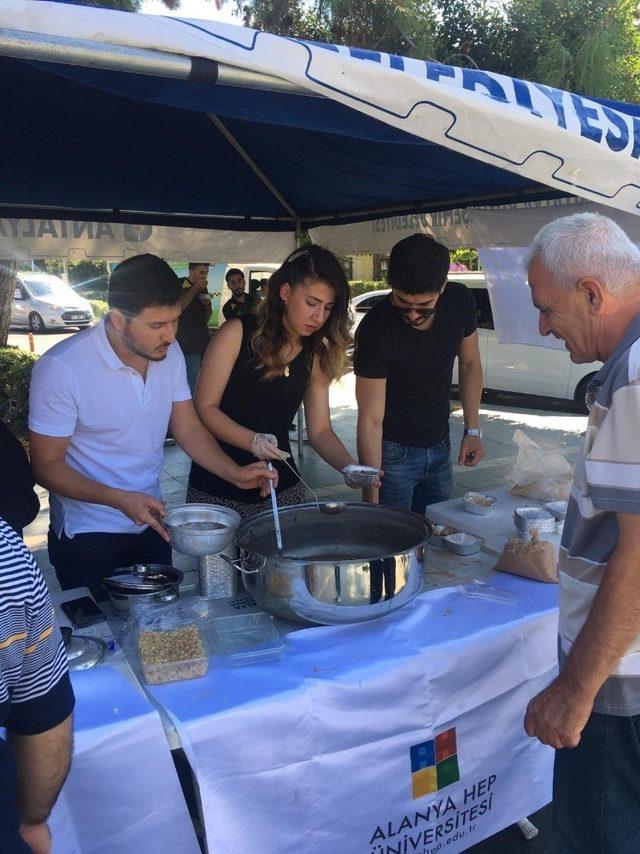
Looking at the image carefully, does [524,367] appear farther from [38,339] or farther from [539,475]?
[38,339]

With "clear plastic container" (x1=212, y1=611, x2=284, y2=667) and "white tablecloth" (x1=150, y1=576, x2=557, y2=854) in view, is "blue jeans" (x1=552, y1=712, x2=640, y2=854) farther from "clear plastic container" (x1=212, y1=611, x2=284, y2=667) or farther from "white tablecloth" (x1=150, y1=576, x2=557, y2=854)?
"clear plastic container" (x1=212, y1=611, x2=284, y2=667)

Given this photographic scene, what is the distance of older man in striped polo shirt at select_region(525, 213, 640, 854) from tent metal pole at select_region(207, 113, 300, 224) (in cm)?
218

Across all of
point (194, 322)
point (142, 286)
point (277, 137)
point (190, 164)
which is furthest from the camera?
point (194, 322)

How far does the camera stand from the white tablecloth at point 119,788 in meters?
1.19

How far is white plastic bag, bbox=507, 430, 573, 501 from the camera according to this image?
242 cm

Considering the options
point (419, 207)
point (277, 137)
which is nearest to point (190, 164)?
point (277, 137)

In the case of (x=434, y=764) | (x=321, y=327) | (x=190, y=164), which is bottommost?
(x=434, y=764)

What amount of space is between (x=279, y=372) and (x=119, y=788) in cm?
127

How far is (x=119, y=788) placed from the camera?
3.99ft

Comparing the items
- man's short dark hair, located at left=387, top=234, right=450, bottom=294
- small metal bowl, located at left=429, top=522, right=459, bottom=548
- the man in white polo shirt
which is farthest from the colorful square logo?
man's short dark hair, located at left=387, top=234, right=450, bottom=294

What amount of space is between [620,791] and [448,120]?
1503 mm

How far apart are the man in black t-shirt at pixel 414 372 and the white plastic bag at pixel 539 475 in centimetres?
23

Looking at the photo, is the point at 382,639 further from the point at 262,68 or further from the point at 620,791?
the point at 262,68

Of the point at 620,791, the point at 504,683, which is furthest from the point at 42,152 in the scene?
the point at 620,791
